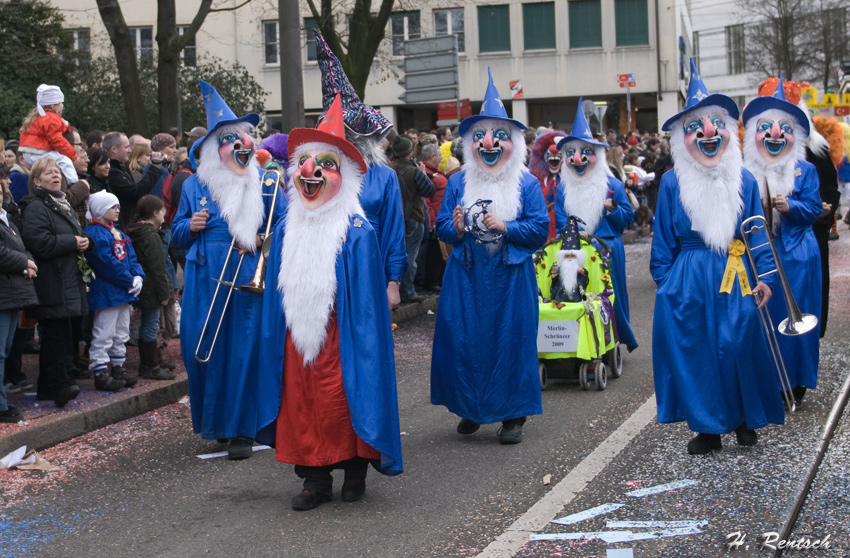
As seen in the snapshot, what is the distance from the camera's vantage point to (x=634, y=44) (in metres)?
38.8

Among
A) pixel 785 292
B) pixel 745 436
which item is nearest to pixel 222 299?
pixel 745 436

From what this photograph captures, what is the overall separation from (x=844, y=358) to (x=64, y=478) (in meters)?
6.30

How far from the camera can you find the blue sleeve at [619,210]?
29.4 ft

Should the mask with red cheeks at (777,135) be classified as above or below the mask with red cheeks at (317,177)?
above

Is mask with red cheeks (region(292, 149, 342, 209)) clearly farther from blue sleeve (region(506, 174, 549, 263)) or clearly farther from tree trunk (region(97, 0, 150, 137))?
tree trunk (region(97, 0, 150, 137))

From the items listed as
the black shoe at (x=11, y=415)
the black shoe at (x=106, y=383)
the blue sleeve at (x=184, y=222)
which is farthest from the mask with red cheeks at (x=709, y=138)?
the black shoe at (x=11, y=415)

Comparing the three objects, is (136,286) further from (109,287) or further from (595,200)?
(595,200)

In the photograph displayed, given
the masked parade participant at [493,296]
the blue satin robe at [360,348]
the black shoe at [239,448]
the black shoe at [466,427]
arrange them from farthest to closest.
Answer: the black shoe at [466,427]
the masked parade participant at [493,296]
the black shoe at [239,448]
the blue satin robe at [360,348]

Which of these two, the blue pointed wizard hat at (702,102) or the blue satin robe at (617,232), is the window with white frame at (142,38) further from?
the blue pointed wizard hat at (702,102)

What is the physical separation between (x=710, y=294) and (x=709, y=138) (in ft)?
3.16

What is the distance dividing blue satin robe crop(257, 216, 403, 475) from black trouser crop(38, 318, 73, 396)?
2.70 metres

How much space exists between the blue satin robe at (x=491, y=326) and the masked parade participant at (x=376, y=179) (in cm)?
61

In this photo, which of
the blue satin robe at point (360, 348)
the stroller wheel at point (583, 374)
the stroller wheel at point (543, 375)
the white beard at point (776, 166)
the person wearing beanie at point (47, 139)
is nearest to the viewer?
Answer: the blue satin robe at point (360, 348)

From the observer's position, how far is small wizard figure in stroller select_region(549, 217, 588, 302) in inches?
335
